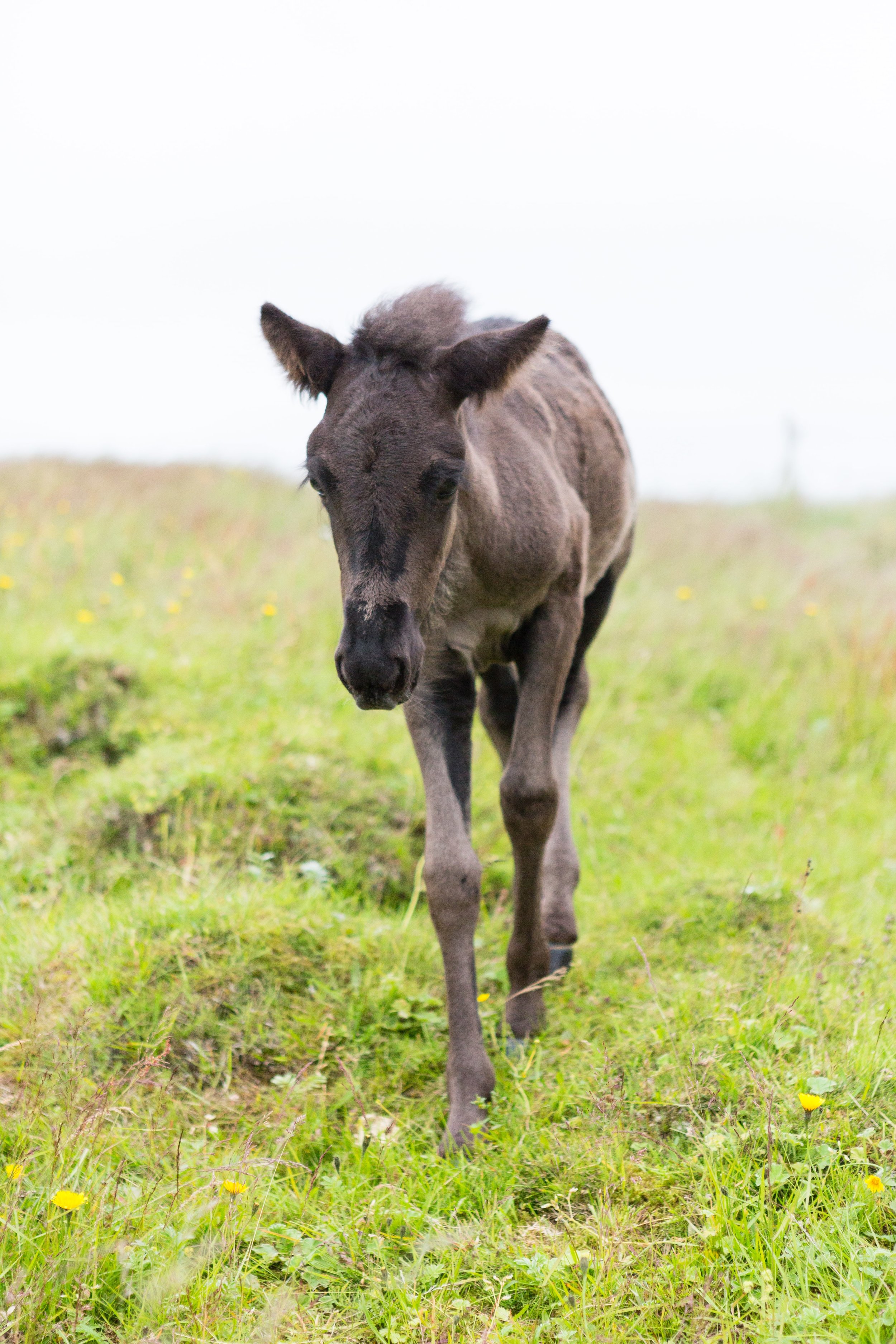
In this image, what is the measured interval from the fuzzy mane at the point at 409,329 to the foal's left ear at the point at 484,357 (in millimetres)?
73

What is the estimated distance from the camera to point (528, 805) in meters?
3.70

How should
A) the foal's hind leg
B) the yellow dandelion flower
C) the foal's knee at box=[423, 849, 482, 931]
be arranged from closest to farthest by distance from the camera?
the yellow dandelion flower → the foal's knee at box=[423, 849, 482, 931] → the foal's hind leg

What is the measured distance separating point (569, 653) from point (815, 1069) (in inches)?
64.6

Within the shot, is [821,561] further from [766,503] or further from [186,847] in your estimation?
[186,847]

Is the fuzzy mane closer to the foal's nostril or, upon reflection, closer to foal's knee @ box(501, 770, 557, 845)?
the foal's nostril

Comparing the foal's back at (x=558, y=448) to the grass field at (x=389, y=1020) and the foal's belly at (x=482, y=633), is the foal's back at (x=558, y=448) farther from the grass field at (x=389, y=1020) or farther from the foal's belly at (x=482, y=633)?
the grass field at (x=389, y=1020)

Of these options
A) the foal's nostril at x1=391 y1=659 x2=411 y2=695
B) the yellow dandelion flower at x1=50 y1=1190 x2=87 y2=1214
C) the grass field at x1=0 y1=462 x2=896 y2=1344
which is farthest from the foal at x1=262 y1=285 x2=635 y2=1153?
the yellow dandelion flower at x1=50 y1=1190 x2=87 y2=1214

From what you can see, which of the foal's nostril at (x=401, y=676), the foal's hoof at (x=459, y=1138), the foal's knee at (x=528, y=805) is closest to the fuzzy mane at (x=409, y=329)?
the foal's nostril at (x=401, y=676)

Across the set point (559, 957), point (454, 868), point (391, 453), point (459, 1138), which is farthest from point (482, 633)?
point (459, 1138)

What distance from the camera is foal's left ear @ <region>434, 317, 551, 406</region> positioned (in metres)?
3.14

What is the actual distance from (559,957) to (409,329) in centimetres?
241

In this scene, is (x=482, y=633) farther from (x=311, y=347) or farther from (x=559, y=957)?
(x=559, y=957)

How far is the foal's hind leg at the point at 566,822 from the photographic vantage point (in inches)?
167

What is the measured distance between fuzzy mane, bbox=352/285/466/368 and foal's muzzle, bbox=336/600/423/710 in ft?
2.72
